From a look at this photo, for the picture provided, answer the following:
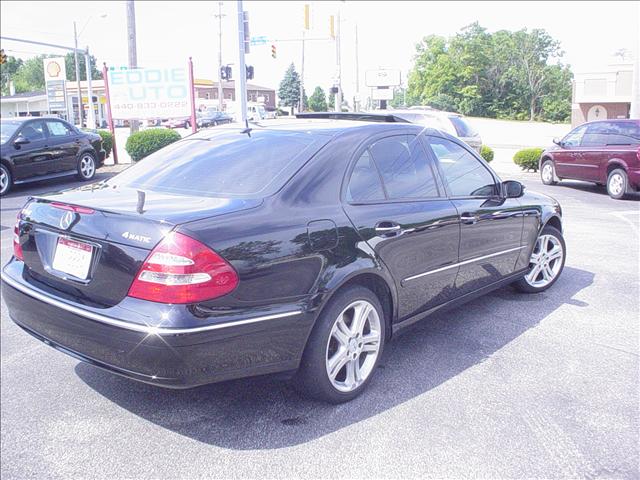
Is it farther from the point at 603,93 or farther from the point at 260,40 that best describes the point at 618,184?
the point at 603,93

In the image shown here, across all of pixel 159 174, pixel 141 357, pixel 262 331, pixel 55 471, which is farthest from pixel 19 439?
pixel 159 174

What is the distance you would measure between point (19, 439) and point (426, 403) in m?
2.17

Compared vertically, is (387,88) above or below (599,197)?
above

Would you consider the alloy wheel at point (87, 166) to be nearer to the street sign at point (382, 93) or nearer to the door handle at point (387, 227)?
the door handle at point (387, 227)

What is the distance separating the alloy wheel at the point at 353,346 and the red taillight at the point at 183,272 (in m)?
0.80

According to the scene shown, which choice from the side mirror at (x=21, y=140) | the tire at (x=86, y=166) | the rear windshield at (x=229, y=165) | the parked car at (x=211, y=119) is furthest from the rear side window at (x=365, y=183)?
the parked car at (x=211, y=119)

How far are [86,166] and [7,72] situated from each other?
115m

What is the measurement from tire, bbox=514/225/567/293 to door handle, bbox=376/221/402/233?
2.18 m

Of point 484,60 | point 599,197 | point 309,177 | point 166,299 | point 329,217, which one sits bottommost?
point 599,197

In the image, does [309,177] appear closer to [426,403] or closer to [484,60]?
[426,403]

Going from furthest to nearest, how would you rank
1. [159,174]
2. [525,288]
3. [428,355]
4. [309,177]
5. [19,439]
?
[525,288], [428,355], [159,174], [309,177], [19,439]

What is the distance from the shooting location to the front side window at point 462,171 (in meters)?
4.39

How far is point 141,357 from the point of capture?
2846 millimetres

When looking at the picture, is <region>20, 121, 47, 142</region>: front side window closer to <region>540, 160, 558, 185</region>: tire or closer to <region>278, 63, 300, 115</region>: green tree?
<region>540, 160, 558, 185</region>: tire
